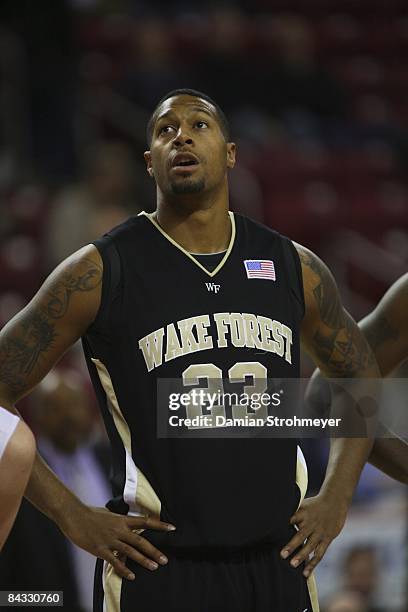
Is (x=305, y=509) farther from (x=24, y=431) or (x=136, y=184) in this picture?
(x=136, y=184)

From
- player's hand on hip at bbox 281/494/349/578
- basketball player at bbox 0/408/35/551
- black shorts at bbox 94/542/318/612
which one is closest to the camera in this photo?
basketball player at bbox 0/408/35/551

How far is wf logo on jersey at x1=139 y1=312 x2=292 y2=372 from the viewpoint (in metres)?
3.05

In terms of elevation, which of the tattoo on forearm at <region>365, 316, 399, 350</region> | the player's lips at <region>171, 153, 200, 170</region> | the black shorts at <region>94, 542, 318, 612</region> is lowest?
the black shorts at <region>94, 542, 318, 612</region>

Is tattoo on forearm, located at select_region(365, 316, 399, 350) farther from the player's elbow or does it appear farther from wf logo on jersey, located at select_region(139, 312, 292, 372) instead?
the player's elbow

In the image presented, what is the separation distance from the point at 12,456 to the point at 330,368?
1.48 metres

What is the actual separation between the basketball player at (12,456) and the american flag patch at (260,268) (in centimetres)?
115

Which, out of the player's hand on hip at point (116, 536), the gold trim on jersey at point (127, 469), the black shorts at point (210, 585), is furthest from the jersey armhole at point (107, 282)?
the black shorts at point (210, 585)

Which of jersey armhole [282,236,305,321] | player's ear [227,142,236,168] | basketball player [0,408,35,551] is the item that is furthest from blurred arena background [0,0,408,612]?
basketball player [0,408,35,551]

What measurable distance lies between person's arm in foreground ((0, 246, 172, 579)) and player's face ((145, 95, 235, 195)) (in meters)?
0.34

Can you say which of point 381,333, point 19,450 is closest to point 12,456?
point 19,450

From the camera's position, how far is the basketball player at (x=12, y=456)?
85.7 inches

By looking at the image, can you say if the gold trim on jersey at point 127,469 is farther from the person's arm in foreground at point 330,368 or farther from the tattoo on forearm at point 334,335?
the tattoo on forearm at point 334,335

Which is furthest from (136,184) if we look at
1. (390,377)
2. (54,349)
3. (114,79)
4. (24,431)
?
(24,431)

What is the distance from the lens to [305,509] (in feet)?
10.4
